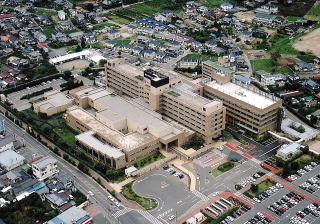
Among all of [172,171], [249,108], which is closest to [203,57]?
[249,108]

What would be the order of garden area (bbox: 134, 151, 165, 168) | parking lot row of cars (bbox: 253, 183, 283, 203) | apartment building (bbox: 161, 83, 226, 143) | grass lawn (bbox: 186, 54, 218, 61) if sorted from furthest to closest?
grass lawn (bbox: 186, 54, 218, 61) < apartment building (bbox: 161, 83, 226, 143) < garden area (bbox: 134, 151, 165, 168) < parking lot row of cars (bbox: 253, 183, 283, 203)

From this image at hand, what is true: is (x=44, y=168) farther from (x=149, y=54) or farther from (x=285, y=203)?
(x=149, y=54)

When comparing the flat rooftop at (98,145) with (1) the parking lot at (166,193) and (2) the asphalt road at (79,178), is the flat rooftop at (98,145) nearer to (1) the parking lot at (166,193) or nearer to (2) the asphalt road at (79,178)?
(2) the asphalt road at (79,178)

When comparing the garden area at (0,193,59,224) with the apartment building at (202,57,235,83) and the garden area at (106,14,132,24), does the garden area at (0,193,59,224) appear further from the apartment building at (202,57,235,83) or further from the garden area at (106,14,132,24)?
the garden area at (106,14,132,24)

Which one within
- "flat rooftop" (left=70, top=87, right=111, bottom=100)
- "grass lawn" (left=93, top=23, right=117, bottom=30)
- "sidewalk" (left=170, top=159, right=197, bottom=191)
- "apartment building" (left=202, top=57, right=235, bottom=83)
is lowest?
"sidewalk" (left=170, top=159, right=197, bottom=191)

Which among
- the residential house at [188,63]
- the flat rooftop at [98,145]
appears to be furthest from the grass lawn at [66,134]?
the residential house at [188,63]

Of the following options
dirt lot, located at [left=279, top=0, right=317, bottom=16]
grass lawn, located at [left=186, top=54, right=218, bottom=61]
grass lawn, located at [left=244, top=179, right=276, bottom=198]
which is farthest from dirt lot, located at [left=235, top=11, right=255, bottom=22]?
grass lawn, located at [left=244, top=179, right=276, bottom=198]

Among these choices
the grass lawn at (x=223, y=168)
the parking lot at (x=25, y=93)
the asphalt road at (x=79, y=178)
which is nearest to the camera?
the asphalt road at (x=79, y=178)
